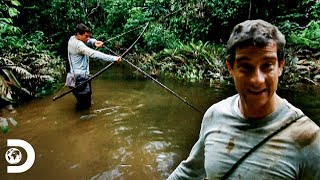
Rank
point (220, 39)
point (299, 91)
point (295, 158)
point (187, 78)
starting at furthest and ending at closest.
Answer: point (220, 39)
point (187, 78)
point (299, 91)
point (295, 158)

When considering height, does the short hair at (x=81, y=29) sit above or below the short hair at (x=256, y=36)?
below

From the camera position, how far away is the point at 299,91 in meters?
9.20

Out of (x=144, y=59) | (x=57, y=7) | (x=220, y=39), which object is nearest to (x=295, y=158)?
(x=220, y=39)

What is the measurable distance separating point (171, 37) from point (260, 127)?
1492cm

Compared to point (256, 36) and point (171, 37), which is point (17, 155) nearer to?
point (256, 36)

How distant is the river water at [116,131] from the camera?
4984mm

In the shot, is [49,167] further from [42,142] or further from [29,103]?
[29,103]

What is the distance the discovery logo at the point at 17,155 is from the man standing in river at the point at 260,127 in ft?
13.3

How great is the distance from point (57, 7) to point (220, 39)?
8.63 metres

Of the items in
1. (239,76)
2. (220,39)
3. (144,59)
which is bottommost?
(144,59)

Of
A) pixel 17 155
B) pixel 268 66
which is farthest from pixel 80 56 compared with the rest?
pixel 268 66

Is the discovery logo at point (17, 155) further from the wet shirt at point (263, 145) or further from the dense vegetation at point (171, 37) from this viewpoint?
the wet shirt at point (263, 145)

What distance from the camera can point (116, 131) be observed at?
657 cm

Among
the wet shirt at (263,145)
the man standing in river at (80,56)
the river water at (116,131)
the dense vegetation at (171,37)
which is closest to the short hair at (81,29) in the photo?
the man standing in river at (80,56)
